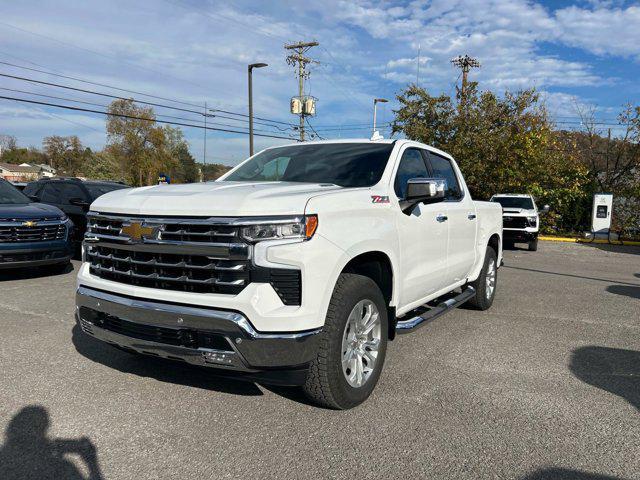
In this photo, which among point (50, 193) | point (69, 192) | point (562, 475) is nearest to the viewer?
point (562, 475)

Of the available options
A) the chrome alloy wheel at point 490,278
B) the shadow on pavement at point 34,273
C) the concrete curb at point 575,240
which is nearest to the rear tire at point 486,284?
the chrome alloy wheel at point 490,278

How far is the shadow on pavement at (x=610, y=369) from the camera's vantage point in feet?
12.9

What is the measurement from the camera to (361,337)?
139 inches

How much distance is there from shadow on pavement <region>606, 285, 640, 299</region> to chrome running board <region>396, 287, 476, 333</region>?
370 cm

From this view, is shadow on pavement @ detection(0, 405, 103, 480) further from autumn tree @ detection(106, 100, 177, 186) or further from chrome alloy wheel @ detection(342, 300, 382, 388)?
autumn tree @ detection(106, 100, 177, 186)

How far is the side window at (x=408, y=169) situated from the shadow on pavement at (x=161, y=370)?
6.48ft

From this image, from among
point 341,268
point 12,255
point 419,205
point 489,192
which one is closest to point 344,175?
point 419,205

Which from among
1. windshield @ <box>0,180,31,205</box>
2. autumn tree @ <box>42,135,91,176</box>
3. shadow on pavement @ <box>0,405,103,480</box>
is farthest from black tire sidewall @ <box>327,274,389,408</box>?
autumn tree @ <box>42,135,91,176</box>

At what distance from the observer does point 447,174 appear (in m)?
5.57

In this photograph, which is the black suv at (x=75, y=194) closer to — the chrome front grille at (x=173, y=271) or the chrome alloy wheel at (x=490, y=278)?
the chrome front grille at (x=173, y=271)

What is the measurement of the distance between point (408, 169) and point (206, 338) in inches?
98.0

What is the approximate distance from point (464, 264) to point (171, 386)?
331 centimetres

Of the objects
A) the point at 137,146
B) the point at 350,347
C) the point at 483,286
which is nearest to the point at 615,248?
the point at 483,286

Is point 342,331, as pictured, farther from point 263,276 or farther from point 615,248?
point 615,248
